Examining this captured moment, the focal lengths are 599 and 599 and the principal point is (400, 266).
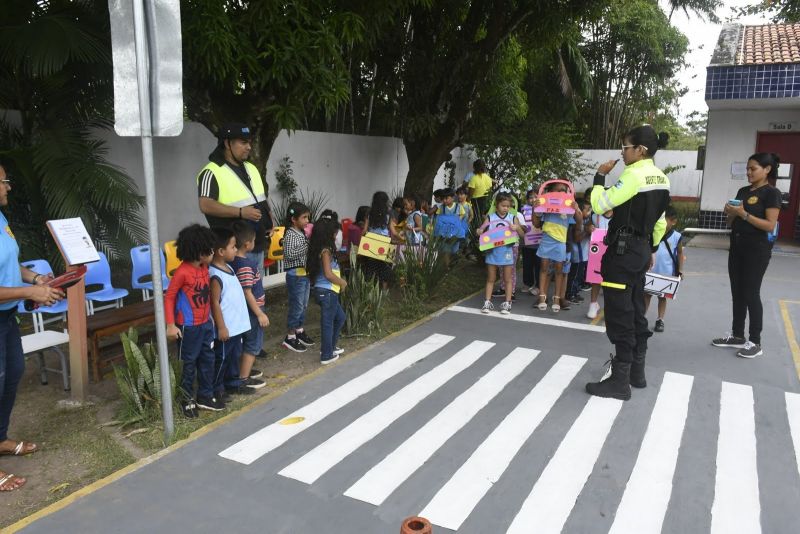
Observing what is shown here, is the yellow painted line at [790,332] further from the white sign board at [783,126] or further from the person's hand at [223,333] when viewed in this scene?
the white sign board at [783,126]

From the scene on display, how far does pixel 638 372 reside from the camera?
191 inches

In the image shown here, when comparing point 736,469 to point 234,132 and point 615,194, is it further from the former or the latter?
point 234,132

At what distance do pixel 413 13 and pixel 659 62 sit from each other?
1518cm

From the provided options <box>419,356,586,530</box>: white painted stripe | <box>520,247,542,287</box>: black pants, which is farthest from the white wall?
<box>419,356,586,530</box>: white painted stripe

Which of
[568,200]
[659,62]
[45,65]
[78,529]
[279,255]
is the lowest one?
[78,529]

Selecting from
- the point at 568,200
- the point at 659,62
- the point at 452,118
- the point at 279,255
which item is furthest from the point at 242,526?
the point at 659,62

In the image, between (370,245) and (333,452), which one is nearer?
(333,452)

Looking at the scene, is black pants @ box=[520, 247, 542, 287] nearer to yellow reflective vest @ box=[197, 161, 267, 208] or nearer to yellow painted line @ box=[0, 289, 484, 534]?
yellow painted line @ box=[0, 289, 484, 534]

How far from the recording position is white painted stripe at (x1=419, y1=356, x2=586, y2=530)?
315 cm

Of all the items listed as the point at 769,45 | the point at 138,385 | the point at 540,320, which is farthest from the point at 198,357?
the point at 769,45

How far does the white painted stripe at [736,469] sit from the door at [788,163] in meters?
9.93

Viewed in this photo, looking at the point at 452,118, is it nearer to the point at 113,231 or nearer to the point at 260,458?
the point at 113,231

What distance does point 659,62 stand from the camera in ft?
72.5

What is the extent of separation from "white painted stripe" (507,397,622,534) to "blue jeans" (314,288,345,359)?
2205mm
